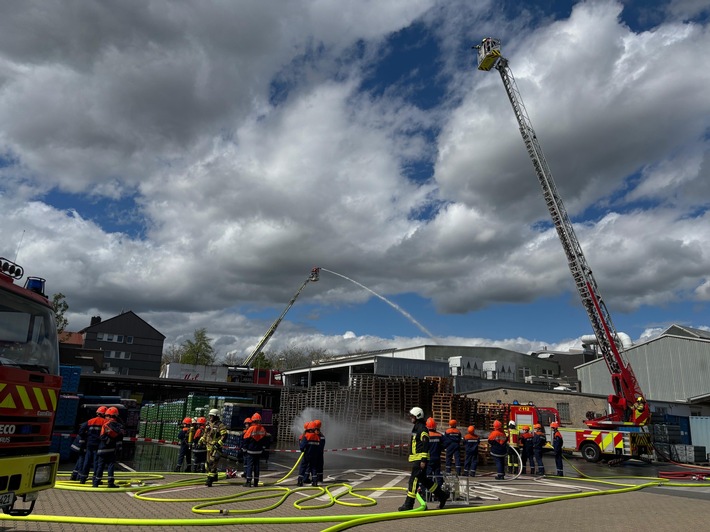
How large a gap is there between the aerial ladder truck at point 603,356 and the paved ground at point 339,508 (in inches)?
318

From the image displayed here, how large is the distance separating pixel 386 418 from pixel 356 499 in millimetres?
11886

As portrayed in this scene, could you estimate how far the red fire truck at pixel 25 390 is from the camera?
16.6ft

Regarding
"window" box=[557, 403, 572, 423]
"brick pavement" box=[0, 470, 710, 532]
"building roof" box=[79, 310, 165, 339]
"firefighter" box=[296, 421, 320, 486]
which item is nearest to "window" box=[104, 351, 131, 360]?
"building roof" box=[79, 310, 165, 339]

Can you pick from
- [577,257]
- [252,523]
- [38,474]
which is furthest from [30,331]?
[577,257]

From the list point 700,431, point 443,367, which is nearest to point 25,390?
point 700,431

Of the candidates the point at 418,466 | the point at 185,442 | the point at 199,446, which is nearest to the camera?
the point at 418,466

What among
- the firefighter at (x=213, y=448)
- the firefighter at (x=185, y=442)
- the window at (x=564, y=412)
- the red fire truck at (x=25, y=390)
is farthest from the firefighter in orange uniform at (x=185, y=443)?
the window at (x=564, y=412)

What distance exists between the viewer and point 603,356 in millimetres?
24406

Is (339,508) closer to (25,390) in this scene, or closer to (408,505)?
(408,505)

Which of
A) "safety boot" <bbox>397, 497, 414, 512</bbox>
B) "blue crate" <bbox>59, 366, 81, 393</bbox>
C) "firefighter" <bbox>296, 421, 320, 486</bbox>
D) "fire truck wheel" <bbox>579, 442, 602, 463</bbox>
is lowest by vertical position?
"fire truck wheel" <bbox>579, 442, 602, 463</bbox>

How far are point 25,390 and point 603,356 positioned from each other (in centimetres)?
2476

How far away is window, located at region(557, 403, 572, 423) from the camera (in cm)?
2760

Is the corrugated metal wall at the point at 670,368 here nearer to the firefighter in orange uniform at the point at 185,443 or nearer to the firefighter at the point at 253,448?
the firefighter at the point at 253,448

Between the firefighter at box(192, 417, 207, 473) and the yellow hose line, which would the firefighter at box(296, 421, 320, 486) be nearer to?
the firefighter at box(192, 417, 207, 473)
